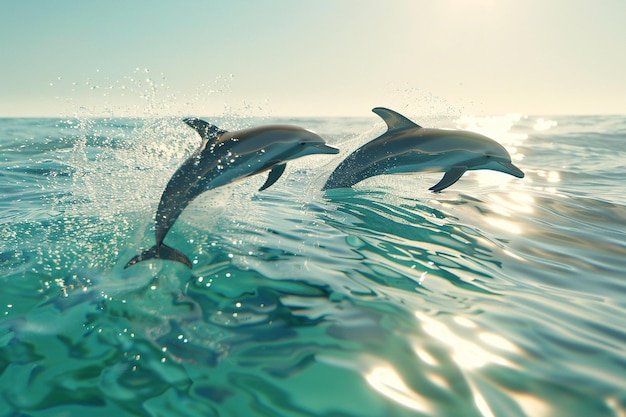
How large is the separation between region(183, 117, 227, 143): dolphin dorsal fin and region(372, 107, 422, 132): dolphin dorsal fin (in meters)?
3.00

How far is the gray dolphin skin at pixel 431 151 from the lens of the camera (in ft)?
25.1

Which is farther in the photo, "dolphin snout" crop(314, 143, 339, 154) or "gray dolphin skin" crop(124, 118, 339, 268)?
"dolphin snout" crop(314, 143, 339, 154)

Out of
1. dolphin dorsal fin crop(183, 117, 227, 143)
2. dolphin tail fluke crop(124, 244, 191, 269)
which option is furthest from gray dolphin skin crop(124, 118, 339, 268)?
dolphin tail fluke crop(124, 244, 191, 269)

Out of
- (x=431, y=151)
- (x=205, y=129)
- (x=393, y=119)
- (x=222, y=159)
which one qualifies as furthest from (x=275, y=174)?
(x=431, y=151)

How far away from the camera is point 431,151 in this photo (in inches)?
300

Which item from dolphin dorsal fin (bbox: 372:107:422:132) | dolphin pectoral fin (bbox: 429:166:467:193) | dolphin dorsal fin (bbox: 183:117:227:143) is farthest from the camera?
dolphin pectoral fin (bbox: 429:166:467:193)

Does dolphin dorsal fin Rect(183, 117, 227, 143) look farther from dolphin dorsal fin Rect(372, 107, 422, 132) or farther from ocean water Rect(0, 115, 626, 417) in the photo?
dolphin dorsal fin Rect(372, 107, 422, 132)

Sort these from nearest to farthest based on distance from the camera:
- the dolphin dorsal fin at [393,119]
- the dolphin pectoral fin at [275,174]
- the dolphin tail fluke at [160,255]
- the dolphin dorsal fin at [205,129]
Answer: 1. the dolphin tail fluke at [160,255]
2. the dolphin dorsal fin at [205,129]
3. the dolphin pectoral fin at [275,174]
4. the dolphin dorsal fin at [393,119]

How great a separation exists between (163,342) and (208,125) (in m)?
3.29

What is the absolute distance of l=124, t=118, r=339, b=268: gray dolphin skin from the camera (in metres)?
5.38

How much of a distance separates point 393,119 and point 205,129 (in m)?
3.49

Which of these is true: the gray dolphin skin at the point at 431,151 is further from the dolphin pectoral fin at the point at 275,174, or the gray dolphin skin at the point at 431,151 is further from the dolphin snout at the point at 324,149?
the dolphin pectoral fin at the point at 275,174

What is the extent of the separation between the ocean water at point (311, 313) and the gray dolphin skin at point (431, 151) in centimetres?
94

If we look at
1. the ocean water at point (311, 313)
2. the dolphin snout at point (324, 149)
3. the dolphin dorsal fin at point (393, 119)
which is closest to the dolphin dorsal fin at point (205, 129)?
the ocean water at point (311, 313)
